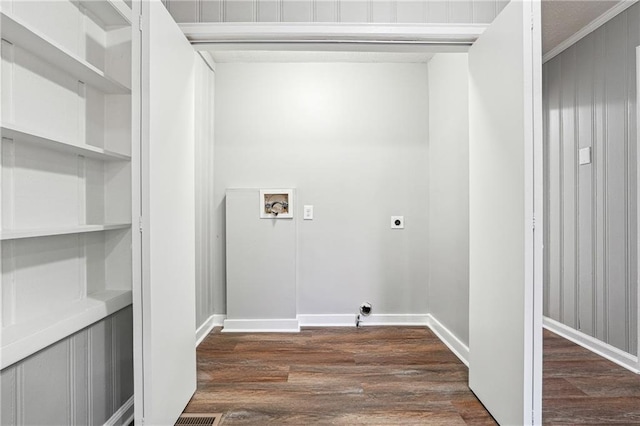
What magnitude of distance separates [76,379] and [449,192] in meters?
2.61

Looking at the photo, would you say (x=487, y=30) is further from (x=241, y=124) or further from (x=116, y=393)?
(x=116, y=393)

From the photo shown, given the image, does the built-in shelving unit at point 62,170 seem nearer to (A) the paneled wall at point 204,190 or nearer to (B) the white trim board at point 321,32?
(B) the white trim board at point 321,32

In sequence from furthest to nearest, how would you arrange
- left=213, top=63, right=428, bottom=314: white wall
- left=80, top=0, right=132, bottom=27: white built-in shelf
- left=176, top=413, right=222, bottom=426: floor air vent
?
left=213, top=63, right=428, bottom=314: white wall < left=176, top=413, right=222, bottom=426: floor air vent < left=80, top=0, right=132, bottom=27: white built-in shelf

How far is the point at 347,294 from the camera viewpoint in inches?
125

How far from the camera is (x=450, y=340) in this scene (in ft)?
8.63

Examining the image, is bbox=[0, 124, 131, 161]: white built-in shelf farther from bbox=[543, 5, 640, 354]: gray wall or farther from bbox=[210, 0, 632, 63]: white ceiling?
bbox=[543, 5, 640, 354]: gray wall

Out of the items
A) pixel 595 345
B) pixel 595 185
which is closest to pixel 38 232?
pixel 595 185

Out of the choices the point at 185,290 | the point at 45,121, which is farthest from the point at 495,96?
the point at 45,121

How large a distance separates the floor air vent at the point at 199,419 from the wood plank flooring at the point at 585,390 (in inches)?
66.5

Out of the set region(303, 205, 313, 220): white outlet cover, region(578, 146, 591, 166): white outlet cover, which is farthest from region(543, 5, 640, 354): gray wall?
region(303, 205, 313, 220): white outlet cover

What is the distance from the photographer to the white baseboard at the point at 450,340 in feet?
7.77

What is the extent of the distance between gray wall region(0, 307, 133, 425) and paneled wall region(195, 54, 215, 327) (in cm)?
115

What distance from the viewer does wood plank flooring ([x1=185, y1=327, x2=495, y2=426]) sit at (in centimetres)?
174

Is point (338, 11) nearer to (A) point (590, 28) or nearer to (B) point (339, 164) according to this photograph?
(B) point (339, 164)
